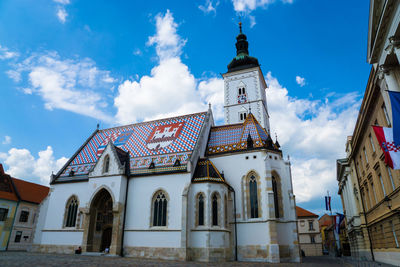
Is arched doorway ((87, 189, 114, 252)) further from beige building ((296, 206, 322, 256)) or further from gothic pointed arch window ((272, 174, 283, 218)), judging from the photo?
beige building ((296, 206, 322, 256))

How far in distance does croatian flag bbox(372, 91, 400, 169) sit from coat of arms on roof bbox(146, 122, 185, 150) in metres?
21.0

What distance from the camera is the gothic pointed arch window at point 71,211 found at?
2814 cm

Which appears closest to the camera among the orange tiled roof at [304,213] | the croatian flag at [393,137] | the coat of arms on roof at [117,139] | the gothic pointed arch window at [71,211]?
the croatian flag at [393,137]

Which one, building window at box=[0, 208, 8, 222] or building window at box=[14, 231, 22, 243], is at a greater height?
building window at box=[0, 208, 8, 222]

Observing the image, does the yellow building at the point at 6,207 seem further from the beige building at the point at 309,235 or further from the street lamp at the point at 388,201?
the beige building at the point at 309,235

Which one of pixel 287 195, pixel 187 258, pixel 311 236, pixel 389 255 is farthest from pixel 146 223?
pixel 311 236

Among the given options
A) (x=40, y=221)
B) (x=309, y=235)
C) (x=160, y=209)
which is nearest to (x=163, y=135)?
(x=160, y=209)

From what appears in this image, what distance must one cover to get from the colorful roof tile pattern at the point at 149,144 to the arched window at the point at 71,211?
9.64 feet

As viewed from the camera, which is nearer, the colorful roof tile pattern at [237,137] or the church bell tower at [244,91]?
the colorful roof tile pattern at [237,137]

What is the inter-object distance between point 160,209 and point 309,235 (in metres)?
40.7

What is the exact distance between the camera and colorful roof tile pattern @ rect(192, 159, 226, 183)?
958 inches

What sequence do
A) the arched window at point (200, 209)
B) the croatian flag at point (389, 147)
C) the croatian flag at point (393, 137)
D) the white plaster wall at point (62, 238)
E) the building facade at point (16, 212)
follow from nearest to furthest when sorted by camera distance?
the croatian flag at point (393, 137) < the croatian flag at point (389, 147) < the arched window at point (200, 209) < the white plaster wall at point (62, 238) < the building facade at point (16, 212)

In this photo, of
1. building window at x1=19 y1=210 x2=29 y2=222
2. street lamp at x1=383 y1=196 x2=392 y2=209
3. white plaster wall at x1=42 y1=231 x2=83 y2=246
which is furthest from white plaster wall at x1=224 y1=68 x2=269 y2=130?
building window at x1=19 y1=210 x2=29 y2=222

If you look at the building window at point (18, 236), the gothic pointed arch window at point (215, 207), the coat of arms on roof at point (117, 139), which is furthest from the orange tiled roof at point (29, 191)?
the gothic pointed arch window at point (215, 207)
